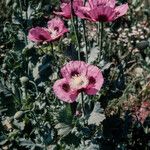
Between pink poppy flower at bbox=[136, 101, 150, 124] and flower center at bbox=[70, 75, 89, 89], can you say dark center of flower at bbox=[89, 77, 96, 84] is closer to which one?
flower center at bbox=[70, 75, 89, 89]

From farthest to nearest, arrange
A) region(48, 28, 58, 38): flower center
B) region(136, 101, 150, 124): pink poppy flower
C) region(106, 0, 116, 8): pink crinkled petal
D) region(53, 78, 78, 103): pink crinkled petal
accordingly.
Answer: region(136, 101, 150, 124): pink poppy flower → region(48, 28, 58, 38): flower center → region(106, 0, 116, 8): pink crinkled petal → region(53, 78, 78, 103): pink crinkled petal

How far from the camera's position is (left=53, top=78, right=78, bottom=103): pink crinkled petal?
1.58 m

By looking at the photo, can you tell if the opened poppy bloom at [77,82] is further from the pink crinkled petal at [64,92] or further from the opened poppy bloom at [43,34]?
the opened poppy bloom at [43,34]

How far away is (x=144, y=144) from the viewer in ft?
8.04

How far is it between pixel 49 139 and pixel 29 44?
0.59 meters

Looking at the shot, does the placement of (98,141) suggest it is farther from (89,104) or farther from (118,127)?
(89,104)

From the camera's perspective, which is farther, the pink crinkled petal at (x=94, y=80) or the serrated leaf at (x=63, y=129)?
the serrated leaf at (x=63, y=129)

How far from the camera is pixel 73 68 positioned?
1.71m

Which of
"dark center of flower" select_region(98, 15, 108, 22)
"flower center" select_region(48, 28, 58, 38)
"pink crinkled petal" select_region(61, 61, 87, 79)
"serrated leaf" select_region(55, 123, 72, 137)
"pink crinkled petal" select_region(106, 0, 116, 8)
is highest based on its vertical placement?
"pink crinkled petal" select_region(106, 0, 116, 8)

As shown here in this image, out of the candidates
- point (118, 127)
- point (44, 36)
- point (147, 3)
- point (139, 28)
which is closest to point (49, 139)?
point (118, 127)

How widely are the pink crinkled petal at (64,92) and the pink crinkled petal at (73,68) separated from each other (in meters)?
0.03

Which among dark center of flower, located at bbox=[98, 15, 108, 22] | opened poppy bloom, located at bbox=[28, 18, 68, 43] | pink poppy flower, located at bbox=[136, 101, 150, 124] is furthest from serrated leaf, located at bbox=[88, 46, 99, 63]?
pink poppy flower, located at bbox=[136, 101, 150, 124]

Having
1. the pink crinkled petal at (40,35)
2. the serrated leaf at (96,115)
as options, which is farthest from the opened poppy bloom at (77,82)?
the pink crinkled petal at (40,35)

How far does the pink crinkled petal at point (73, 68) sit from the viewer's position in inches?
67.3
